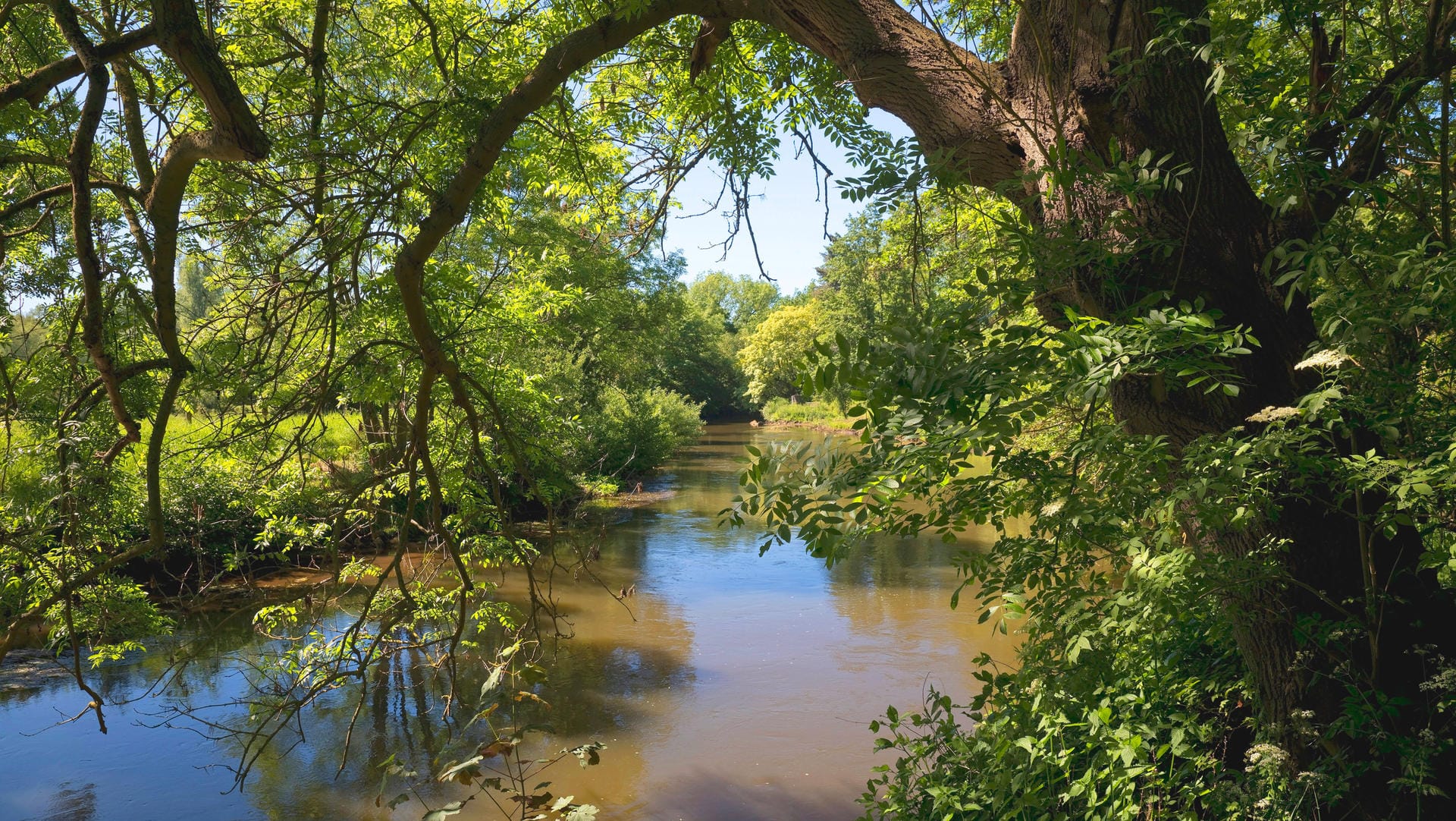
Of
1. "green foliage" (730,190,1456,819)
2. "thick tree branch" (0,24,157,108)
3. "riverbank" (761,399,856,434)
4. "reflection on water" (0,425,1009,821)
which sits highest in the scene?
"thick tree branch" (0,24,157,108)

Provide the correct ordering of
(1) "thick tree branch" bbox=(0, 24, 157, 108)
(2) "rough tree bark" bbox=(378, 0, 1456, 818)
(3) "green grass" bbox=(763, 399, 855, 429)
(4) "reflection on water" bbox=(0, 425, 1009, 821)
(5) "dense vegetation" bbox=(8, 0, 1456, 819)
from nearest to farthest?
1. (5) "dense vegetation" bbox=(8, 0, 1456, 819)
2. (2) "rough tree bark" bbox=(378, 0, 1456, 818)
3. (1) "thick tree branch" bbox=(0, 24, 157, 108)
4. (4) "reflection on water" bbox=(0, 425, 1009, 821)
5. (3) "green grass" bbox=(763, 399, 855, 429)

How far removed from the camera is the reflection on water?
6.88 m

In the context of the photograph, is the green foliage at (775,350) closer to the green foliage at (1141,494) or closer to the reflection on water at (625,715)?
the reflection on water at (625,715)

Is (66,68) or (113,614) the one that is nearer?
(66,68)

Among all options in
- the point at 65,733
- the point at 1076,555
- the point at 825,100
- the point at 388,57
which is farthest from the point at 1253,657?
the point at 65,733

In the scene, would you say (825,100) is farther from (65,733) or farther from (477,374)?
(65,733)

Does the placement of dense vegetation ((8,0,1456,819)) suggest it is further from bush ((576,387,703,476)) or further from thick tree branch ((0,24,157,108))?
bush ((576,387,703,476))

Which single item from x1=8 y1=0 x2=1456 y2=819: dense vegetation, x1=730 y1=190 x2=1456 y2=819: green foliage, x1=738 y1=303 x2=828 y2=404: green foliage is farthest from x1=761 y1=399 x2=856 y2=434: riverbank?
x1=730 y1=190 x2=1456 y2=819: green foliage

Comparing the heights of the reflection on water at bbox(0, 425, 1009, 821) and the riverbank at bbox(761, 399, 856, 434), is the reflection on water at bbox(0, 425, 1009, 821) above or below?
below

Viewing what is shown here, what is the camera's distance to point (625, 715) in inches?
339

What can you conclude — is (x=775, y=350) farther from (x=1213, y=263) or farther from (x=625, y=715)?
(x=1213, y=263)

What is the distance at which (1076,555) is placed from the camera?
8.95ft

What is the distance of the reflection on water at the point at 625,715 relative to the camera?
22.6 ft

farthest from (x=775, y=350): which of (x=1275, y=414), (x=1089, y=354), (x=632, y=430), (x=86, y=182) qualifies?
(x=1089, y=354)
